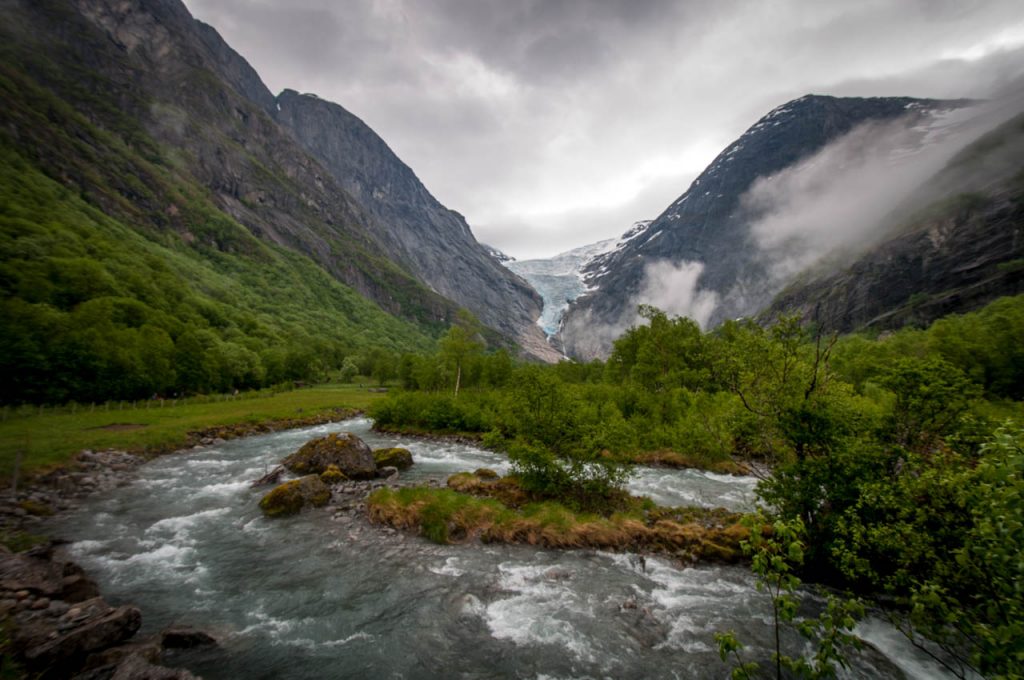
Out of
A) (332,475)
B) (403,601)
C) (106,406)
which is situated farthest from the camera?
(106,406)

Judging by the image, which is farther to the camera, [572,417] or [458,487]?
[458,487]

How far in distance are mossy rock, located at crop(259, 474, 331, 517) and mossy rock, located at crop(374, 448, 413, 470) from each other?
743 cm

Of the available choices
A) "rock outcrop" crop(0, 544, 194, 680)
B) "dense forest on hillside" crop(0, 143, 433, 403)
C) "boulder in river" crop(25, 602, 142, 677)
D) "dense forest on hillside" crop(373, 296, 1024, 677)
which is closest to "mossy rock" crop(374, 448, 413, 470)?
"dense forest on hillside" crop(373, 296, 1024, 677)

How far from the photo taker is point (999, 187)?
162 meters

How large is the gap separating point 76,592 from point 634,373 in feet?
183

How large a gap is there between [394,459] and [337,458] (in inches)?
179

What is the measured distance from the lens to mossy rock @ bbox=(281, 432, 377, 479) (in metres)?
29.3

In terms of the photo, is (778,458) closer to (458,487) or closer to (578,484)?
(578,484)

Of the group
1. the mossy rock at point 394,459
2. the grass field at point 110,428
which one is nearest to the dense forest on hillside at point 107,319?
the grass field at point 110,428

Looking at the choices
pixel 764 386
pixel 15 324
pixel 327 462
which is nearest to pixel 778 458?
pixel 764 386

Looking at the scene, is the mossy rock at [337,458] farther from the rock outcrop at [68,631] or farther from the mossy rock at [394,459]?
the rock outcrop at [68,631]

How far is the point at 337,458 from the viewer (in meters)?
29.8

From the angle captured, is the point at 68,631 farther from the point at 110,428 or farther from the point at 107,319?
the point at 107,319

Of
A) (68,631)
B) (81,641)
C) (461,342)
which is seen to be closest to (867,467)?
(81,641)
